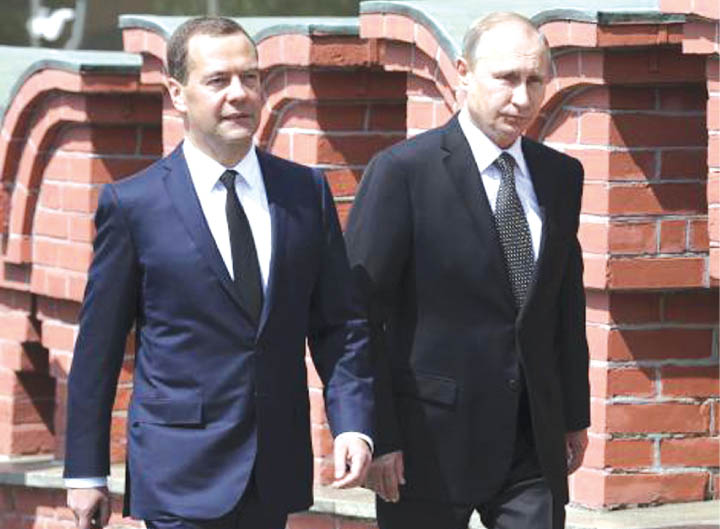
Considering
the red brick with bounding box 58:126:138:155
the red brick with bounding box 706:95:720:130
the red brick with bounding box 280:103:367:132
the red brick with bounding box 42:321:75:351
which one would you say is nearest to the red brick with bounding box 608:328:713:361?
the red brick with bounding box 706:95:720:130

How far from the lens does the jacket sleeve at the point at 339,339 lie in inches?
255

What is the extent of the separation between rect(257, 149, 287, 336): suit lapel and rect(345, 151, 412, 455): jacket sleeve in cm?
29

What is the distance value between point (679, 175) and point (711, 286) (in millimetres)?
327

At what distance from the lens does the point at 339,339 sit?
21.4 feet

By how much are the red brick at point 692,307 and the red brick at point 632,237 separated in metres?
0.19

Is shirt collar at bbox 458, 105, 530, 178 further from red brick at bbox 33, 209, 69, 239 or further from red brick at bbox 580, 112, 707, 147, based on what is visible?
red brick at bbox 33, 209, 69, 239

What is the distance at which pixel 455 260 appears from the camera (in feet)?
22.0

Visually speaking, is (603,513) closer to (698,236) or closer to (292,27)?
(698,236)

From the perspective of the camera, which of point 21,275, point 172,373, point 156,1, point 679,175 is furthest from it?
point 156,1

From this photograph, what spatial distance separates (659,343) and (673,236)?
1.03 ft

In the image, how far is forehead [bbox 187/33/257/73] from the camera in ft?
20.7

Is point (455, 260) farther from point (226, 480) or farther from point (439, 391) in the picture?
point (226, 480)

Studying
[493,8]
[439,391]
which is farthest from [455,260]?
[493,8]

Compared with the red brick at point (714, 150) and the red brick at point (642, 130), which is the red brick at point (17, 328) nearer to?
the red brick at point (642, 130)
